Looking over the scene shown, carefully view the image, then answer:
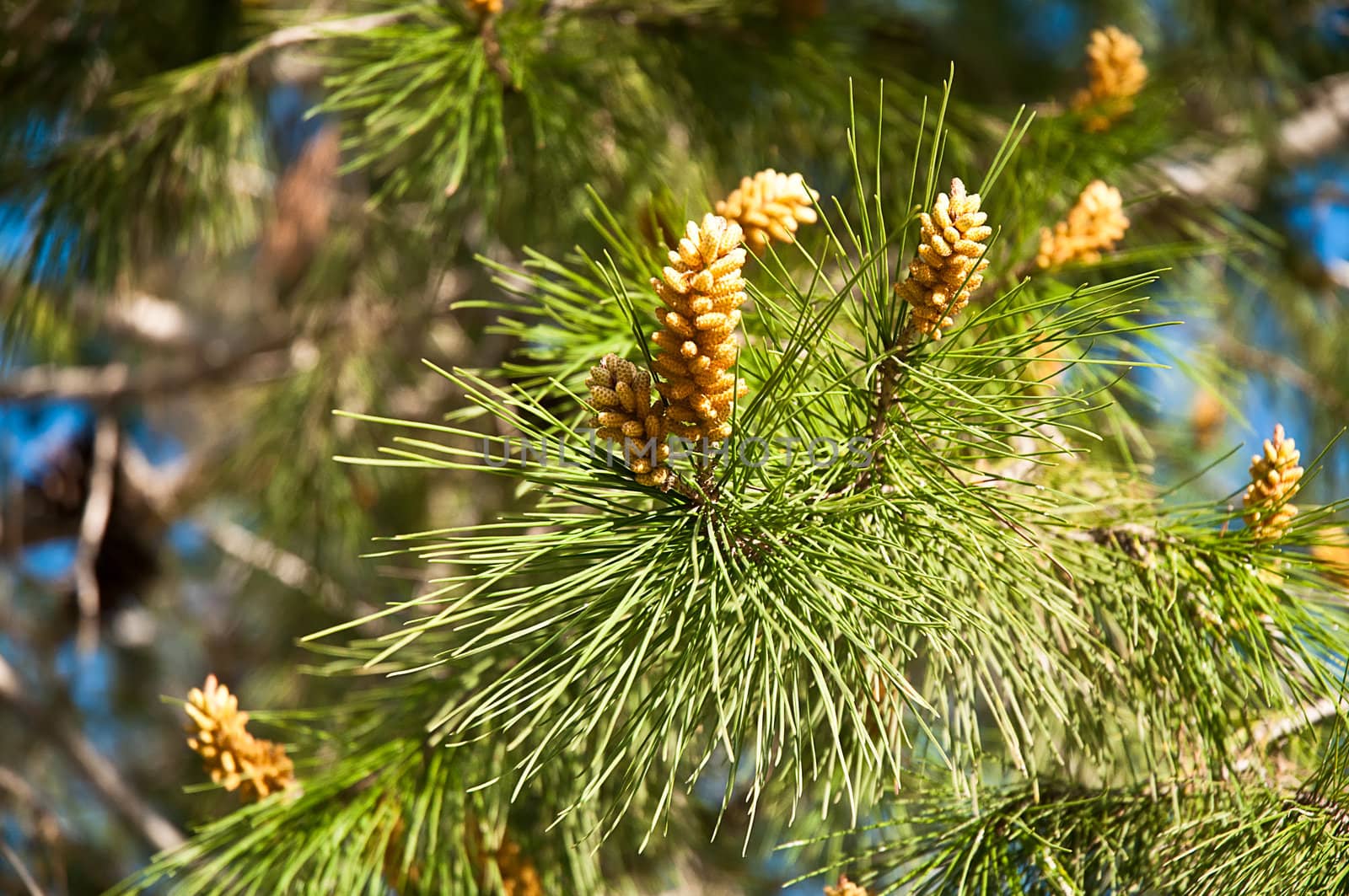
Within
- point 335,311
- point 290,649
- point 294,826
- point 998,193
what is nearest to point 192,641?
point 290,649

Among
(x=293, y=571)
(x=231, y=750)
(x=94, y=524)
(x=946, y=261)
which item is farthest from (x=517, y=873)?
(x=94, y=524)

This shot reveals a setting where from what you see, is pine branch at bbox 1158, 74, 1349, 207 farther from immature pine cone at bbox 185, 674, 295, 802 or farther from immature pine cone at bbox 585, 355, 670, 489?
immature pine cone at bbox 185, 674, 295, 802

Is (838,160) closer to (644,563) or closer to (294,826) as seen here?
(644,563)

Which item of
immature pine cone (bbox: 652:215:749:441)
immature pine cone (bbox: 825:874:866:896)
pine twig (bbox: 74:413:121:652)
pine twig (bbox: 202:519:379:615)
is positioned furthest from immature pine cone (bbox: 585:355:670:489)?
pine twig (bbox: 74:413:121:652)

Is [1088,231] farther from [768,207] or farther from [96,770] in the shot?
[96,770]

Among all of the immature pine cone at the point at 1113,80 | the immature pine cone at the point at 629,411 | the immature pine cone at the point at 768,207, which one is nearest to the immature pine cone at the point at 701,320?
the immature pine cone at the point at 629,411

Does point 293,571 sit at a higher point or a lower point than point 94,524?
lower

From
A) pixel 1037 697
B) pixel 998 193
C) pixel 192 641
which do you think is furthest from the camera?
pixel 192 641
